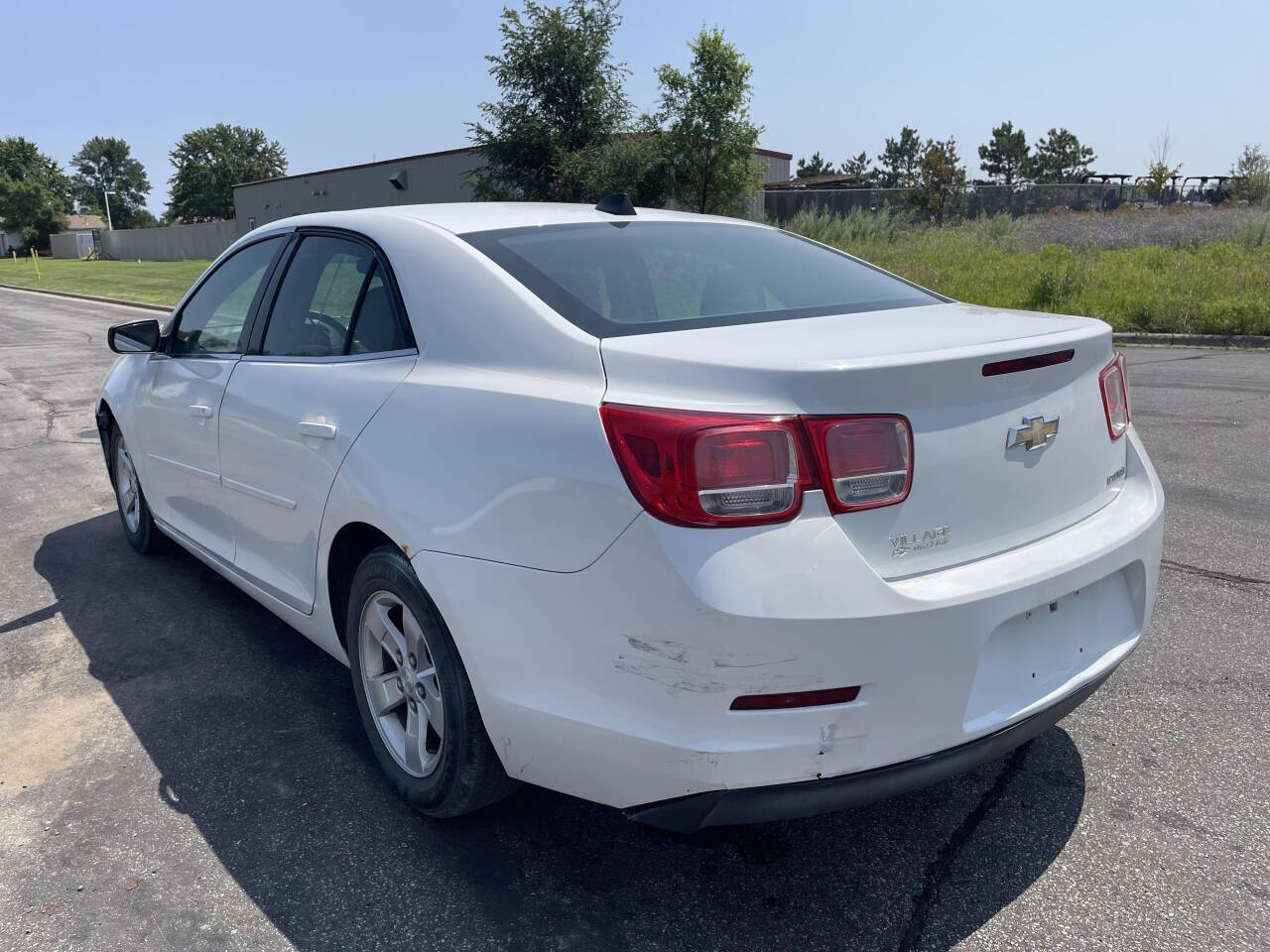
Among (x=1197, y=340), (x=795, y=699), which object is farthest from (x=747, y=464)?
(x=1197, y=340)

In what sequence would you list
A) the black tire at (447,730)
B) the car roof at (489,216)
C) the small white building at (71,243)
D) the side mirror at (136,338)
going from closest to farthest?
the black tire at (447,730), the car roof at (489,216), the side mirror at (136,338), the small white building at (71,243)

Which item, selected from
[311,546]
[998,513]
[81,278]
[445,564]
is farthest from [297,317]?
[81,278]

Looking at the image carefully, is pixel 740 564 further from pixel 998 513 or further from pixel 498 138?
pixel 498 138

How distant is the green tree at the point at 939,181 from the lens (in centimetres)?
3281

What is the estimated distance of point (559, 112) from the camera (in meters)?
29.7

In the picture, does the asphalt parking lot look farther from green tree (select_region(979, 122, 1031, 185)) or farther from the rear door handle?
green tree (select_region(979, 122, 1031, 185))

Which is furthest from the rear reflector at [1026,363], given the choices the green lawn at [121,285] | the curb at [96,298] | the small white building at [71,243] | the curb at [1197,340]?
the small white building at [71,243]

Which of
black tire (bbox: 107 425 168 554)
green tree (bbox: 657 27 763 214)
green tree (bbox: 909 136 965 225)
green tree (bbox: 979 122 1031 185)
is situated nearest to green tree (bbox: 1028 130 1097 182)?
green tree (bbox: 979 122 1031 185)

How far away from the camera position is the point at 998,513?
2252 millimetres

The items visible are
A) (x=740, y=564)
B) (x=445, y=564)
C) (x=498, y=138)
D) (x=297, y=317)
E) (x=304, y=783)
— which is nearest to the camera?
(x=740, y=564)

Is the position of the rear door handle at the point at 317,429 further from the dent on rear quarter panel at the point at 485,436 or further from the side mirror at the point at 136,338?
the side mirror at the point at 136,338

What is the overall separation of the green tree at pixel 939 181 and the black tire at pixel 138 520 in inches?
1090

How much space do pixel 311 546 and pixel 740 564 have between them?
5.36 feet

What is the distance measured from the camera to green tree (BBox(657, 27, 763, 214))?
27750mm
